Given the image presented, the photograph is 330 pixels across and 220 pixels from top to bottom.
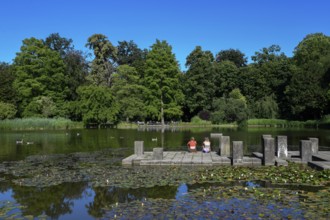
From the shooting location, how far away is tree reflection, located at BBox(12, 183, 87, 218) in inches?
396

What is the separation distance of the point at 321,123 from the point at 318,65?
37.6 feet

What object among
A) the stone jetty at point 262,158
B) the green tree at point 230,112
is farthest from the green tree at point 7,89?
the stone jetty at point 262,158

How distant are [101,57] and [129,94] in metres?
16.3

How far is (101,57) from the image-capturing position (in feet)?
260

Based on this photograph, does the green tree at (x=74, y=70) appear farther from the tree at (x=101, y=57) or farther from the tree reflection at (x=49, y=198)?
the tree reflection at (x=49, y=198)

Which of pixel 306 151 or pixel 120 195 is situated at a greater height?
pixel 306 151

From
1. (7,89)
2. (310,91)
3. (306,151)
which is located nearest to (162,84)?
(310,91)

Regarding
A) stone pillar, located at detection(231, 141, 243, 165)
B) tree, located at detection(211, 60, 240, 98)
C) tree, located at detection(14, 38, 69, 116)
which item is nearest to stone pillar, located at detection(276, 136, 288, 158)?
stone pillar, located at detection(231, 141, 243, 165)

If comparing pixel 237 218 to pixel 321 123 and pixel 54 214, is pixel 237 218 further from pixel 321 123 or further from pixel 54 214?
pixel 321 123

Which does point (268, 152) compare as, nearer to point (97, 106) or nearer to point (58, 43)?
point (97, 106)

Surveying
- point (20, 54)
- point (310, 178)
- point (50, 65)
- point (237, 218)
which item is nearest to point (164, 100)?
point (50, 65)

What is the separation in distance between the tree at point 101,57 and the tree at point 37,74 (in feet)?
39.6

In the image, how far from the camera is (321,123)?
56562mm

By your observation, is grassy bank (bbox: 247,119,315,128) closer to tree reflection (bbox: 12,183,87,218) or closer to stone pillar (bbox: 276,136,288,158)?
stone pillar (bbox: 276,136,288,158)
